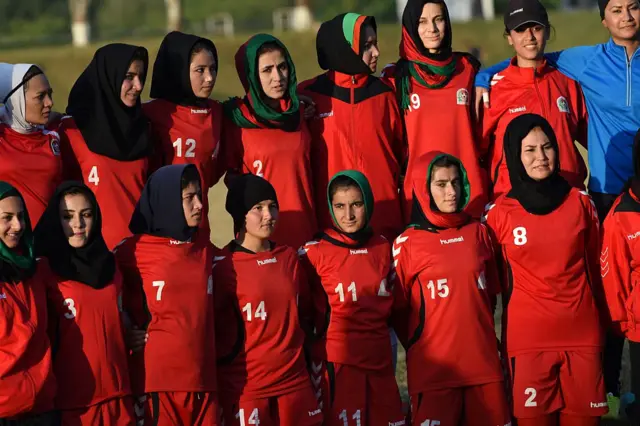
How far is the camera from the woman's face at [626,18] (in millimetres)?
7676

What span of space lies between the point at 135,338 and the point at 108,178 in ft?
3.72

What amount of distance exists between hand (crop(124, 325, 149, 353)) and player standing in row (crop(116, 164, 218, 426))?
27mm

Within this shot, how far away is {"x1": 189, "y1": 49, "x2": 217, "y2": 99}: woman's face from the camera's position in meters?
7.48

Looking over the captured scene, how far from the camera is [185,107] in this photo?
7.57m

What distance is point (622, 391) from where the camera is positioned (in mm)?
8828

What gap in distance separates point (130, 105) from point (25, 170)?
694mm

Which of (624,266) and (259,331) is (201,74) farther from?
(624,266)

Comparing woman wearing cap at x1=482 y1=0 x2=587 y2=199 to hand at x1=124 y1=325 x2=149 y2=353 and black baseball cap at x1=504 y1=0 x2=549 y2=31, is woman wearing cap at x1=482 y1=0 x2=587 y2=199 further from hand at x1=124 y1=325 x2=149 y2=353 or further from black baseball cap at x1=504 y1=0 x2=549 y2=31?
hand at x1=124 y1=325 x2=149 y2=353

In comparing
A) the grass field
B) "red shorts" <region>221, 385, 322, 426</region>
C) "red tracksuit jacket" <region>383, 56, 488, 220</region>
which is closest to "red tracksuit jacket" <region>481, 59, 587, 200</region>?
"red tracksuit jacket" <region>383, 56, 488, 220</region>

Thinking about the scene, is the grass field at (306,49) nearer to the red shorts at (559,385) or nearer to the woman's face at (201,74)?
the woman's face at (201,74)

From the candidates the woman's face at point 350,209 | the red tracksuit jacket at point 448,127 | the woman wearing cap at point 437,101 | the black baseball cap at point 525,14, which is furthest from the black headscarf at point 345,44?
the woman's face at point 350,209

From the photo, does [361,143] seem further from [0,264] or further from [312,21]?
[312,21]

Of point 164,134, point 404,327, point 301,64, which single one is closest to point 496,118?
point 404,327

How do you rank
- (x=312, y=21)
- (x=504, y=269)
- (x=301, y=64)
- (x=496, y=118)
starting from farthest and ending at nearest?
(x=312, y=21), (x=301, y=64), (x=496, y=118), (x=504, y=269)
